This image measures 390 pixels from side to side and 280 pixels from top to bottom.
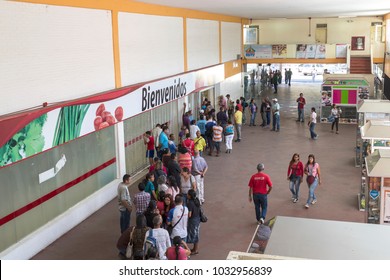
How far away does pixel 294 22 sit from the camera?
29609 mm

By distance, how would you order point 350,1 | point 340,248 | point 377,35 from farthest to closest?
point 377,35 < point 350,1 < point 340,248

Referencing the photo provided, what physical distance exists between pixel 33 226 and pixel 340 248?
6.84m

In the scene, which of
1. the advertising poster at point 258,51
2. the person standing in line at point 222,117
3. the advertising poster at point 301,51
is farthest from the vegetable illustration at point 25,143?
the advertising poster at point 301,51

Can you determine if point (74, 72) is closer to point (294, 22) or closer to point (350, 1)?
point (350, 1)

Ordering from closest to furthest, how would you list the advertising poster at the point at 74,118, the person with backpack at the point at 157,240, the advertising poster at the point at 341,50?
the person with backpack at the point at 157,240 → the advertising poster at the point at 74,118 → the advertising poster at the point at 341,50

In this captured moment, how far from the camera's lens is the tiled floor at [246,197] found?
386 inches

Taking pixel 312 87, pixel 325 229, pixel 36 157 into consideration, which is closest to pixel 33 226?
pixel 36 157

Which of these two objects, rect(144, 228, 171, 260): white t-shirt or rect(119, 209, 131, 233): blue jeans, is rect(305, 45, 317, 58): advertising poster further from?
rect(144, 228, 171, 260): white t-shirt

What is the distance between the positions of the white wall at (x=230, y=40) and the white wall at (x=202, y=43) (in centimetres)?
151

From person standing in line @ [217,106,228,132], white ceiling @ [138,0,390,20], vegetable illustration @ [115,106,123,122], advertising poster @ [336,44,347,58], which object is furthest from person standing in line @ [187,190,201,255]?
advertising poster @ [336,44,347,58]

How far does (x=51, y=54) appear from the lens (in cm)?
953

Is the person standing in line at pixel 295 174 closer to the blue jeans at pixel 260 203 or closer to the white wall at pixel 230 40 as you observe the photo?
the blue jeans at pixel 260 203

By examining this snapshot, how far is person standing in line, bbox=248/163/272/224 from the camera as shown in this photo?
33.7 ft

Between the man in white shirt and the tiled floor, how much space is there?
1.03 meters
